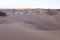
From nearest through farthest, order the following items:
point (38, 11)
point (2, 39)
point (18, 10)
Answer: point (2, 39), point (18, 10), point (38, 11)

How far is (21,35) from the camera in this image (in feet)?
7.28

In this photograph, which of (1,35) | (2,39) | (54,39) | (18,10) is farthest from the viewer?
(18,10)

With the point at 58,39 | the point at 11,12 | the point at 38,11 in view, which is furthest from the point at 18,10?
the point at 58,39

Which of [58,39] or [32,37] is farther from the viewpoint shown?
[58,39]

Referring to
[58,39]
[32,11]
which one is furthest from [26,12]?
[58,39]

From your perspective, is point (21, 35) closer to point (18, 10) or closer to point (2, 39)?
point (2, 39)

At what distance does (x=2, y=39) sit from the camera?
1.99 m

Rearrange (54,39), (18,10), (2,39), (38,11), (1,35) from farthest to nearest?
(38,11), (18,10), (54,39), (1,35), (2,39)

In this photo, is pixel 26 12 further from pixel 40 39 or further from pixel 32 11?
pixel 40 39

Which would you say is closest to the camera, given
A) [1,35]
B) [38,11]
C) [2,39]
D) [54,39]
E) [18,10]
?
[2,39]

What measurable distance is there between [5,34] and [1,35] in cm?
8

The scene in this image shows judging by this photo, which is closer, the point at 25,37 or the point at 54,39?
the point at 25,37

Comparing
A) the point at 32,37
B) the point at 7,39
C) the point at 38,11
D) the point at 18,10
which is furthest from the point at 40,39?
the point at 38,11

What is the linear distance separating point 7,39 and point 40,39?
0.52m
